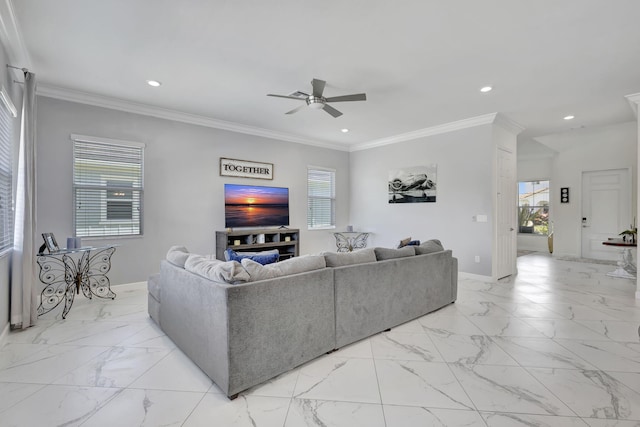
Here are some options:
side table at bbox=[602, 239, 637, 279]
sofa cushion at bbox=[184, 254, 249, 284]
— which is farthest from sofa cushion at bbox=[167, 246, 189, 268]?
side table at bbox=[602, 239, 637, 279]

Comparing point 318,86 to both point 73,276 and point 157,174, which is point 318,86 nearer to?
point 157,174

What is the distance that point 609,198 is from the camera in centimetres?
685

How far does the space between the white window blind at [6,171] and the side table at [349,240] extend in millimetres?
5050

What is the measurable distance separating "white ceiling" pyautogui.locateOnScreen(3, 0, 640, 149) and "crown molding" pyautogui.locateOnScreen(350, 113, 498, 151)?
0.34 meters

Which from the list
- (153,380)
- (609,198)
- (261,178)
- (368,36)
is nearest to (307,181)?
(261,178)

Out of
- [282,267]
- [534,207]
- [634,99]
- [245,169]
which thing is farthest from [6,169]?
[534,207]

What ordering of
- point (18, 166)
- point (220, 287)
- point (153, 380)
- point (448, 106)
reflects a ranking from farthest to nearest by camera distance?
point (448, 106)
point (18, 166)
point (153, 380)
point (220, 287)

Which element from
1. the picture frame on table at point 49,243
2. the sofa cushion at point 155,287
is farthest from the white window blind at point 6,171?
the sofa cushion at point 155,287

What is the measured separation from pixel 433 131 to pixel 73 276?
5990 mm

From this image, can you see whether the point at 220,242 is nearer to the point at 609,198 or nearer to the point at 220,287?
the point at 220,287

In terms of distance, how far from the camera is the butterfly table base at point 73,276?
12.3 ft

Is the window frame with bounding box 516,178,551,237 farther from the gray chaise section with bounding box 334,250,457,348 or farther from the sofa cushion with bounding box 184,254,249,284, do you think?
the sofa cushion with bounding box 184,254,249,284

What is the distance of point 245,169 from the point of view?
5531 millimetres

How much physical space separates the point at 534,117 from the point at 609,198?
12.5ft
